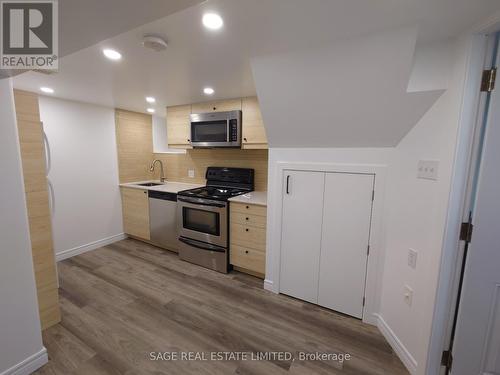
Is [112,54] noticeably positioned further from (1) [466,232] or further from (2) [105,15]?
(1) [466,232]

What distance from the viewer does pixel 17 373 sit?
141cm

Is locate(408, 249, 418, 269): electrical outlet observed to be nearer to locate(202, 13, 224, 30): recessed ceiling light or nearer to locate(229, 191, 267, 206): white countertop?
locate(229, 191, 267, 206): white countertop

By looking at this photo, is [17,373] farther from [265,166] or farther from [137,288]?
[265,166]

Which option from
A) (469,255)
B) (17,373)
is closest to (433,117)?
(469,255)

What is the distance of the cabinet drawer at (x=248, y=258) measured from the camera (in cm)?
254

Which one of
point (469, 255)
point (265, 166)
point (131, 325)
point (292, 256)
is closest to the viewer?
point (469, 255)

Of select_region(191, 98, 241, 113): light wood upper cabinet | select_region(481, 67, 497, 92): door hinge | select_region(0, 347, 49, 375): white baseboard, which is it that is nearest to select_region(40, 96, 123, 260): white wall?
select_region(191, 98, 241, 113): light wood upper cabinet

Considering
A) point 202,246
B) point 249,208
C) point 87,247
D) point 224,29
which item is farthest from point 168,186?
point 224,29

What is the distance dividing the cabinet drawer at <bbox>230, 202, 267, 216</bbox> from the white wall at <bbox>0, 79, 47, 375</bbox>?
175 cm

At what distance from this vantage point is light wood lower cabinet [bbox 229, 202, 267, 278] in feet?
8.18

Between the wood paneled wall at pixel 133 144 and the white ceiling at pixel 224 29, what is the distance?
1.48 m

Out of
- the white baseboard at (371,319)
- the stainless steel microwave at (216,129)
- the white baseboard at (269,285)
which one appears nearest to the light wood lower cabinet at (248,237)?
the white baseboard at (269,285)

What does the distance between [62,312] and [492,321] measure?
328 centimetres

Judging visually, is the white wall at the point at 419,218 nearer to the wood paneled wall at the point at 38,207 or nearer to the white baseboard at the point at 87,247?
the wood paneled wall at the point at 38,207
